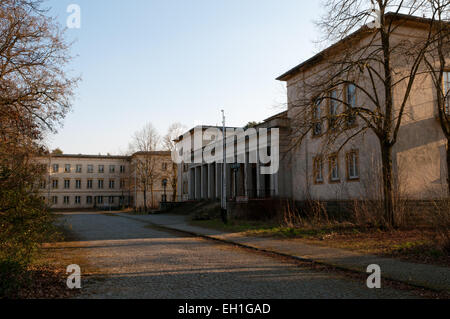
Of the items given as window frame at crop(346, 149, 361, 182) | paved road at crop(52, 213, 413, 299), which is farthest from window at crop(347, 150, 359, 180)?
paved road at crop(52, 213, 413, 299)

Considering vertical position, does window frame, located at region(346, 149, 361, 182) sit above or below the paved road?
above

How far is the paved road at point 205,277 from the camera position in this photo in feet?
23.9

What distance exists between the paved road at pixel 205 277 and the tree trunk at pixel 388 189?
659 cm

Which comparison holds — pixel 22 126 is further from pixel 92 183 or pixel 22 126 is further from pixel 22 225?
pixel 92 183

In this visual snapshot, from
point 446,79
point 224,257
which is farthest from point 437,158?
point 224,257

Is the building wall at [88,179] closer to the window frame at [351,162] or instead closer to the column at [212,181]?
the column at [212,181]

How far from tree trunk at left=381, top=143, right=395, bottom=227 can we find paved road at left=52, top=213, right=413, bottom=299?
21.6ft

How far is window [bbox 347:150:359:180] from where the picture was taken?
24938mm

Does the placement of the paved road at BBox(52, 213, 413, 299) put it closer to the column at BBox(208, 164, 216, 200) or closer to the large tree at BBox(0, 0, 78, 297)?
the large tree at BBox(0, 0, 78, 297)

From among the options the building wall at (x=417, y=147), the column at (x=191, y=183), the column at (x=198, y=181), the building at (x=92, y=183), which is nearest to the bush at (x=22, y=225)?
the building wall at (x=417, y=147)

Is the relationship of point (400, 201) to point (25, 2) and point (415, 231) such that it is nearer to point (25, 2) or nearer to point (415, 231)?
point (415, 231)

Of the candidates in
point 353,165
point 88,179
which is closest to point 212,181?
point 353,165

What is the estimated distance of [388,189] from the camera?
16.0 meters
